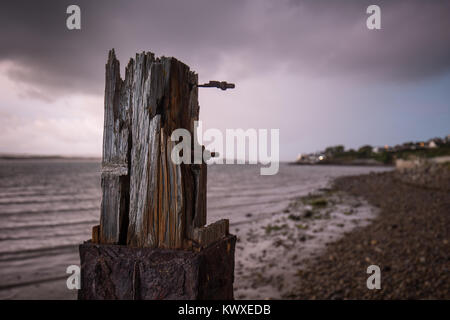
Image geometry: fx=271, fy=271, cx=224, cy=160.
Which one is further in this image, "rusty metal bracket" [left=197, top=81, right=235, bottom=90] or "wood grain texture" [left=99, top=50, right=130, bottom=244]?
"rusty metal bracket" [left=197, top=81, right=235, bottom=90]

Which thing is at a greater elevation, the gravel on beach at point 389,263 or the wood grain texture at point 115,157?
the wood grain texture at point 115,157

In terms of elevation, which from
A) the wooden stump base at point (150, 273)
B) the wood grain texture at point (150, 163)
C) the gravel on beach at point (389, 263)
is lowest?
the gravel on beach at point (389, 263)

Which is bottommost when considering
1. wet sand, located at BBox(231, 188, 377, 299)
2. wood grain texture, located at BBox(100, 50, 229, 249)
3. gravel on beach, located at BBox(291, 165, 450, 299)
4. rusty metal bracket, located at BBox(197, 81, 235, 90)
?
wet sand, located at BBox(231, 188, 377, 299)

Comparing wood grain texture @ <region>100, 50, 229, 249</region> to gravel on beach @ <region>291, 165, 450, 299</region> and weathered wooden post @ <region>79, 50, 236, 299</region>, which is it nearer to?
weathered wooden post @ <region>79, 50, 236, 299</region>

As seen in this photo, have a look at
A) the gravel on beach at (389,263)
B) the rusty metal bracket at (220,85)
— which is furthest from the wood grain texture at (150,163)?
the gravel on beach at (389,263)

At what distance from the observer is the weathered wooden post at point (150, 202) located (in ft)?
4.04

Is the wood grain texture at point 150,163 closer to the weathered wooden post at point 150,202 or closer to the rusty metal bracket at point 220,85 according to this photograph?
Result: the weathered wooden post at point 150,202

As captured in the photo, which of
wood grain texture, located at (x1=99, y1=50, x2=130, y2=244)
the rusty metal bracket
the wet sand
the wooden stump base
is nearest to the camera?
the wooden stump base

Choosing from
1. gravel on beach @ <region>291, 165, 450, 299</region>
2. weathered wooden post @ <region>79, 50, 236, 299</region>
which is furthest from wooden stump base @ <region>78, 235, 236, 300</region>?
gravel on beach @ <region>291, 165, 450, 299</region>

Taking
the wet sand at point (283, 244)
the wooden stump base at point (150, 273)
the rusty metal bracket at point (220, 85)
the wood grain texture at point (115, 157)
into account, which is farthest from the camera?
the wet sand at point (283, 244)

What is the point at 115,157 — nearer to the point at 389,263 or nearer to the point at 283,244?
the point at 389,263

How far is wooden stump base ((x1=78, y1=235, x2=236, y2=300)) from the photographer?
120 cm

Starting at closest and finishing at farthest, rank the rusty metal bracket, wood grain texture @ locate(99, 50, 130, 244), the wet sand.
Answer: wood grain texture @ locate(99, 50, 130, 244)
the rusty metal bracket
the wet sand
